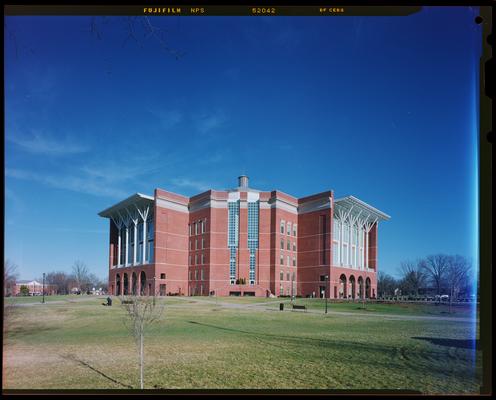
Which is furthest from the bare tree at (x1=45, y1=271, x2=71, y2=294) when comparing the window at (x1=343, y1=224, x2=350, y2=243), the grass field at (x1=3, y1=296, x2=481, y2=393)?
the window at (x1=343, y1=224, x2=350, y2=243)

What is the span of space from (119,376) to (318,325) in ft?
48.3

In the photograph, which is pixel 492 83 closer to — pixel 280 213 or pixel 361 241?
pixel 361 241

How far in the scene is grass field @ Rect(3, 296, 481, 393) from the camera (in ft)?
18.8

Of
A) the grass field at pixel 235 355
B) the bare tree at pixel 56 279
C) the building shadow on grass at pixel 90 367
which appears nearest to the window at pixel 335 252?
the grass field at pixel 235 355

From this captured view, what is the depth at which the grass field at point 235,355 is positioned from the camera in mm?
5730

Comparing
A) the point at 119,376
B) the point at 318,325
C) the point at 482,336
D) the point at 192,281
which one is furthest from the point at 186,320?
the point at 192,281

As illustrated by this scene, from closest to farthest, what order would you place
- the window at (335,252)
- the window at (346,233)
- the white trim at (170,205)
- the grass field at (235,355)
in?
the grass field at (235,355)
the white trim at (170,205)
the window at (346,233)
the window at (335,252)

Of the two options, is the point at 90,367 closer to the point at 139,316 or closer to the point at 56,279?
the point at 139,316

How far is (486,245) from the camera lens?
383 centimetres

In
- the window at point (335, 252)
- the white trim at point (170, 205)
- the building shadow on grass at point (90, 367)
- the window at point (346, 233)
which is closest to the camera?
the building shadow on grass at point (90, 367)

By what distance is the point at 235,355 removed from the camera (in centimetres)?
1224

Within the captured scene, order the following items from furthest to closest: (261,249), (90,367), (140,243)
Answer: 1. (261,249)
2. (140,243)
3. (90,367)

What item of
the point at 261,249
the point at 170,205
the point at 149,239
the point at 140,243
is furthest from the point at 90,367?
the point at 261,249

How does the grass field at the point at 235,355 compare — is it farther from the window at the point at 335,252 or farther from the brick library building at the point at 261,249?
the window at the point at 335,252
